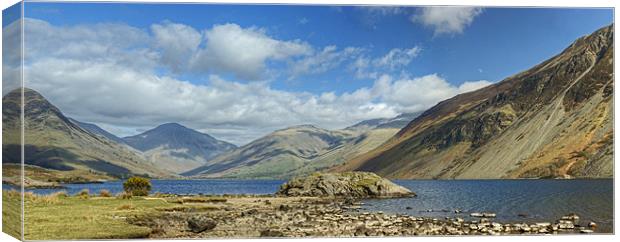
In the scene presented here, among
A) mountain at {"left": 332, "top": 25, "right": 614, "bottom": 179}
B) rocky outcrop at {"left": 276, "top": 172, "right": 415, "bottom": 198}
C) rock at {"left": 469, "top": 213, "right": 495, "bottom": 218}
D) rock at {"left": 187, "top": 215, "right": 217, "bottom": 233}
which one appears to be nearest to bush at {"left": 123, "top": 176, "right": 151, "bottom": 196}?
rock at {"left": 187, "top": 215, "right": 217, "bottom": 233}

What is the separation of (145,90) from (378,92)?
1503 centimetres

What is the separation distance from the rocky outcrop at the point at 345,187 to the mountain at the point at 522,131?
80.9ft

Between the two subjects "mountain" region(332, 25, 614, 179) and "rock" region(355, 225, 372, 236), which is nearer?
"rock" region(355, 225, 372, 236)

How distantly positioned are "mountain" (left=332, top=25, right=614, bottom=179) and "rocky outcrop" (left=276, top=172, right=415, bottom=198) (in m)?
24.7

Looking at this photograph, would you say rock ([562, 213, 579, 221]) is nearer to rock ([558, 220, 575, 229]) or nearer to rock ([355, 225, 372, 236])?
rock ([558, 220, 575, 229])

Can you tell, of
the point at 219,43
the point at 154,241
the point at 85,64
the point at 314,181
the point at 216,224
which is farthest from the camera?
the point at 314,181

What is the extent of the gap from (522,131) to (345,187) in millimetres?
84014

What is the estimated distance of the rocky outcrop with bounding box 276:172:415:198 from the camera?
8069 centimetres

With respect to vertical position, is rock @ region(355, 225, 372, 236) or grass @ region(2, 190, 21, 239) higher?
grass @ region(2, 190, 21, 239)

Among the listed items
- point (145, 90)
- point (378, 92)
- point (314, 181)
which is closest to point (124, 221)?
point (145, 90)

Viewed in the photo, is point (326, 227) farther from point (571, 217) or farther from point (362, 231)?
point (571, 217)

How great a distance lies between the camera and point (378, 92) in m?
43.4

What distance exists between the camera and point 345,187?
8262 centimetres

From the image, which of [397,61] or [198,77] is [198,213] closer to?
[198,77]
